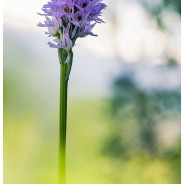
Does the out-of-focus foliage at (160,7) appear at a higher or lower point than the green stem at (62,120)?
higher

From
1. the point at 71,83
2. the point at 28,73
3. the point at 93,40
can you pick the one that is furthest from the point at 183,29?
the point at 28,73

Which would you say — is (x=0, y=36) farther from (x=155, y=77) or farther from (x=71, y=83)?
(x=155, y=77)

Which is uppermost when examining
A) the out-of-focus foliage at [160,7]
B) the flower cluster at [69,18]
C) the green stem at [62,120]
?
the out-of-focus foliage at [160,7]

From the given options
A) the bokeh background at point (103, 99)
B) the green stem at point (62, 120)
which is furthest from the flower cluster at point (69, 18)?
the bokeh background at point (103, 99)

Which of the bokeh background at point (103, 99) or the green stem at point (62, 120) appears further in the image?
the bokeh background at point (103, 99)

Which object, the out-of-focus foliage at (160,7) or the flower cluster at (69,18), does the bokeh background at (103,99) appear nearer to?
the out-of-focus foliage at (160,7)
